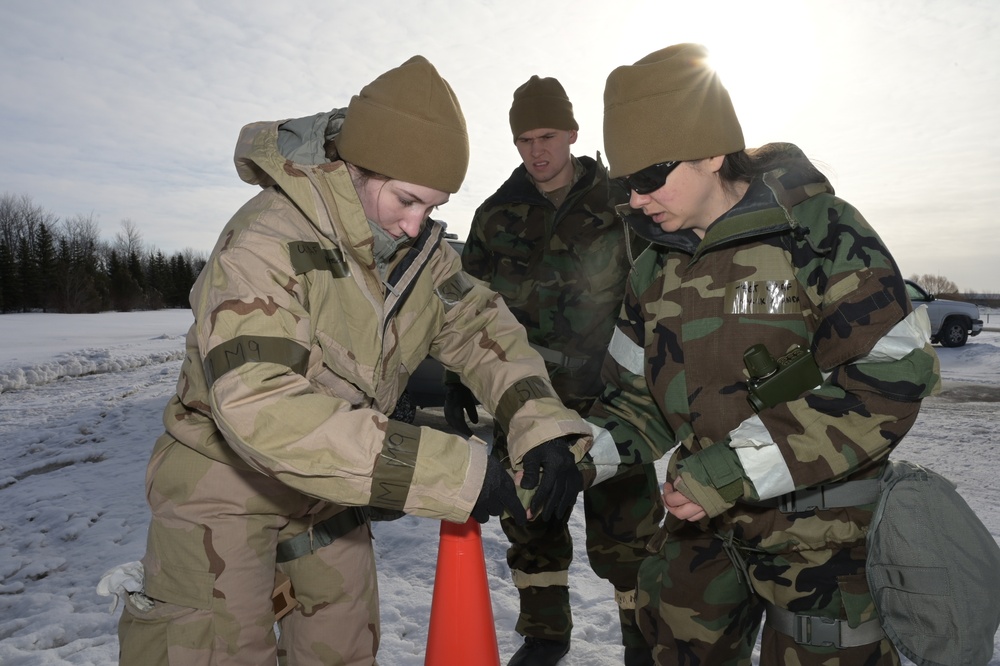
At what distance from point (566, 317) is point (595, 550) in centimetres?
121

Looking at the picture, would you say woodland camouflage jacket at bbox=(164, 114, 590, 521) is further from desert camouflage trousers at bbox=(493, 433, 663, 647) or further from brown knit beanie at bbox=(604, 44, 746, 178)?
desert camouflage trousers at bbox=(493, 433, 663, 647)

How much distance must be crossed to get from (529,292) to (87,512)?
3.51 meters

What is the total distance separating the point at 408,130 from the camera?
1793 mm

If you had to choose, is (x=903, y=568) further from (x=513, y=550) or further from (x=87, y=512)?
(x=87, y=512)

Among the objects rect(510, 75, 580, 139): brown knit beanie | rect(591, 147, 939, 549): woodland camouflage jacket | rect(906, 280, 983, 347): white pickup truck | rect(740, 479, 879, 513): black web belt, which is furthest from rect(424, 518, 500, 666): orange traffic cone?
rect(906, 280, 983, 347): white pickup truck

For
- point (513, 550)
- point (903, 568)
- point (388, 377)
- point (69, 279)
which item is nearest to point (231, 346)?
point (388, 377)

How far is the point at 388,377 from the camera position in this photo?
202 centimetres

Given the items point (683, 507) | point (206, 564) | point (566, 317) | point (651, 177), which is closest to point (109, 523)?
point (206, 564)

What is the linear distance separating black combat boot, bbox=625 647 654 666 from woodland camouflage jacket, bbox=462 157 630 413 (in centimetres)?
117

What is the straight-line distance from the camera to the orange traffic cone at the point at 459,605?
6.40 ft

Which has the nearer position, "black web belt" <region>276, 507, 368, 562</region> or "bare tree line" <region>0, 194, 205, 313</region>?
"black web belt" <region>276, 507, 368, 562</region>

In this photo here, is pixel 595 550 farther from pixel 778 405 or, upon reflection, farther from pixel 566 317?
pixel 778 405

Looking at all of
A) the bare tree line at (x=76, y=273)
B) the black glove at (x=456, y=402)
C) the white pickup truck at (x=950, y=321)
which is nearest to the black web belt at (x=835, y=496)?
the black glove at (x=456, y=402)

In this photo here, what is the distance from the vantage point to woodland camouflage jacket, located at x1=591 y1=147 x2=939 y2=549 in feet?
5.31
